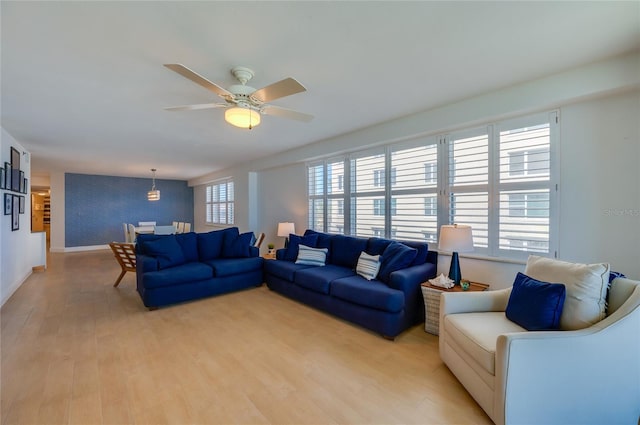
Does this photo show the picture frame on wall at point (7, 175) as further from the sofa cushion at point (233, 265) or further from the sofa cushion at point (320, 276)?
the sofa cushion at point (320, 276)

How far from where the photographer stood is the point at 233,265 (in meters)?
4.14

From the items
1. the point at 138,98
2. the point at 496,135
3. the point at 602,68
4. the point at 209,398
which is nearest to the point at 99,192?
the point at 138,98

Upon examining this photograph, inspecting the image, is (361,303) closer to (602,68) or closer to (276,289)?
(276,289)

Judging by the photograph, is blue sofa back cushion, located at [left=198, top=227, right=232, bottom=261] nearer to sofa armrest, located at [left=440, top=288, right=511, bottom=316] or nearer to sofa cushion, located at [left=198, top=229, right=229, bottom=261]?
sofa cushion, located at [left=198, top=229, right=229, bottom=261]

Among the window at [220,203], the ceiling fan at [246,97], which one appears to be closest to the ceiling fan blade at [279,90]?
the ceiling fan at [246,97]

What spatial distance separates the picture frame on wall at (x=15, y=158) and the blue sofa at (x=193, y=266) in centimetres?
243

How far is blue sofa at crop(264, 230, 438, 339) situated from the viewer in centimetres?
272

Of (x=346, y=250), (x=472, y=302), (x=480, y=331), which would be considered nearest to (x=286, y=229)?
(x=346, y=250)

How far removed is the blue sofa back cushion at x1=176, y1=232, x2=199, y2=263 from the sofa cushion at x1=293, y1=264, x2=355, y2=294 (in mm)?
1762

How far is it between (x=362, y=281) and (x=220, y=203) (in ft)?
21.9

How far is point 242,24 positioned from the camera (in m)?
1.74

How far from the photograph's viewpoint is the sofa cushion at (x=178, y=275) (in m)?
3.41

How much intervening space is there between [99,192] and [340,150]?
28.1 feet

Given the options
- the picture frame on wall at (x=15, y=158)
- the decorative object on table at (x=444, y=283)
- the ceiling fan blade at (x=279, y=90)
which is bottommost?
the decorative object on table at (x=444, y=283)
